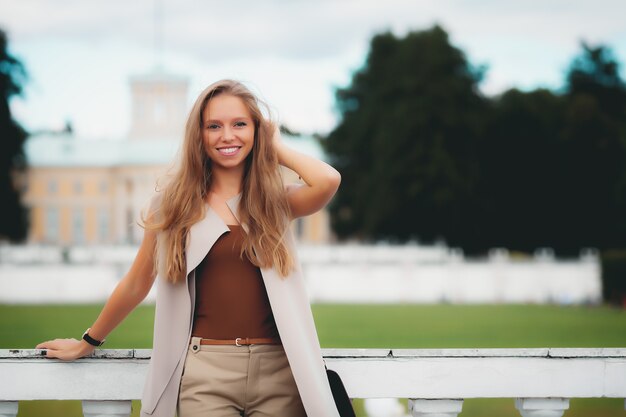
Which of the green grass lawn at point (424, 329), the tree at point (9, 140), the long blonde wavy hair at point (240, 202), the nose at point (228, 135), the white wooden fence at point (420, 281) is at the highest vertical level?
the tree at point (9, 140)

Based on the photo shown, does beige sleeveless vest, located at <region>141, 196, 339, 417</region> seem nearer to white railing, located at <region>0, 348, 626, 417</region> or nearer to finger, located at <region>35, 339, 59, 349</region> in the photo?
white railing, located at <region>0, 348, 626, 417</region>

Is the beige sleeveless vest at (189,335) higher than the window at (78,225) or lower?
lower

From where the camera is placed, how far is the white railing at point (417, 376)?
272 centimetres

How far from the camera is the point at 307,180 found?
9.04 ft

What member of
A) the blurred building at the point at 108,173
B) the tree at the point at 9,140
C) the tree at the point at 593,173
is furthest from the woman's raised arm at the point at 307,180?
the blurred building at the point at 108,173

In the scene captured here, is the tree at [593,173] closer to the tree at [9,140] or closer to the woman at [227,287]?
the tree at [9,140]

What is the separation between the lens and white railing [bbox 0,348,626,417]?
8.92 ft

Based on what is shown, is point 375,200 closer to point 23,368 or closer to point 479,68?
point 479,68

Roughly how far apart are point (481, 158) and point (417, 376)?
137 feet

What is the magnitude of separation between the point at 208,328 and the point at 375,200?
3963cm

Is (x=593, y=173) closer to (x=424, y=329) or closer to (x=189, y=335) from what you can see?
(x=424, y=329)

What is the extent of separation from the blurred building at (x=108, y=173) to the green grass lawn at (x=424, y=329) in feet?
161

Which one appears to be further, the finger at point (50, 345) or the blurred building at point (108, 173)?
the blurred building at point (108, 173)

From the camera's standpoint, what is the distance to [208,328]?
2.65 meters
